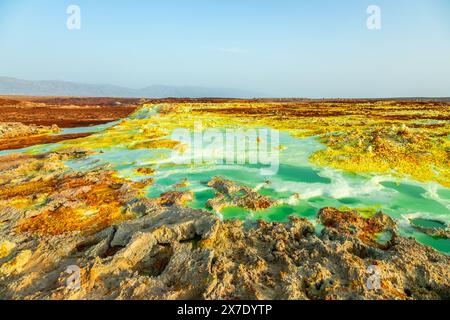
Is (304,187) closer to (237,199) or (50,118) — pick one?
(237,199)

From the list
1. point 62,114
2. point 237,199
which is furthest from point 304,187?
point 62,114

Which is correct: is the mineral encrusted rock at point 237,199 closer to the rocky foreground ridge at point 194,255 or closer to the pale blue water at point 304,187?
the rocky foreground ridge at point 194,255

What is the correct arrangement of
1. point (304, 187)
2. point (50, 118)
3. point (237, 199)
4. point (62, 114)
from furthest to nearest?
point (62, 114)
point (50, 118)
point (304, 187)
point (237, 199)

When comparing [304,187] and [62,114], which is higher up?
[62,114]

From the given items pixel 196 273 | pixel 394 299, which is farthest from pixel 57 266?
pixel 394 299

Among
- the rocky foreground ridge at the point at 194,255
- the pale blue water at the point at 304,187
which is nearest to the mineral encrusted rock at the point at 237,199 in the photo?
the rocky foreground ridge at the point at 194,255

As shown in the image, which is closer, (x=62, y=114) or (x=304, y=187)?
(x=304, y=187)

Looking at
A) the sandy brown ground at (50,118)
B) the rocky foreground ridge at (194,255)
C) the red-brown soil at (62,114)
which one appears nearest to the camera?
the rocky foreground ridge at (194,255)
